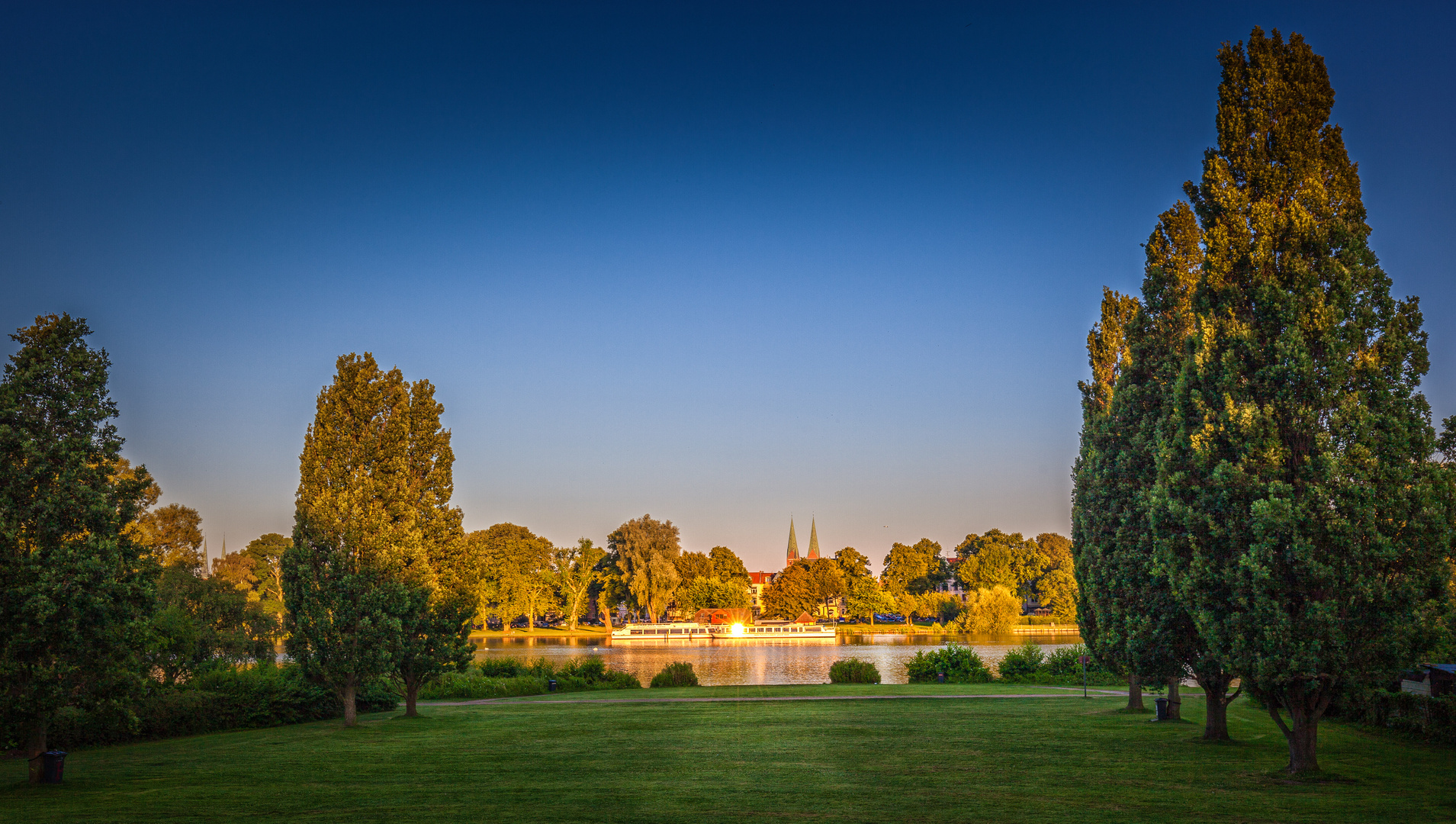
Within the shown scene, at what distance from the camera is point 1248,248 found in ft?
46.9

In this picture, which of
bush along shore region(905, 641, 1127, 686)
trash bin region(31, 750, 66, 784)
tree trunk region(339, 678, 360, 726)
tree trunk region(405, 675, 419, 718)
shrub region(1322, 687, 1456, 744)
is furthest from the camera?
bush along shore region(905, 641, 1127, 686)

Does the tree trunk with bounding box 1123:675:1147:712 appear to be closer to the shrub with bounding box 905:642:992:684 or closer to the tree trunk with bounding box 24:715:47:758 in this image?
the shrub with bounding box 905:642:992:684

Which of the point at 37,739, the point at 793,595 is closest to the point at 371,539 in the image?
the point at 37,739

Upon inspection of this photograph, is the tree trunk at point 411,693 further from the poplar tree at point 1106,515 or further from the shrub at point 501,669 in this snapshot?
the poplar tree at point 1106,515

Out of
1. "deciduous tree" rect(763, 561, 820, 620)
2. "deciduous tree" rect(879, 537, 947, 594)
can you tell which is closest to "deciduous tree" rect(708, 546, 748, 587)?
"deciduous tree" rect(763, 561, 820, 620)

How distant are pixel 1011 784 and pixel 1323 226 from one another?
10.00 m

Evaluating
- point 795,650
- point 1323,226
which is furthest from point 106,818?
point 795,650

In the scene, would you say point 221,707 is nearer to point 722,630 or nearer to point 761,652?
point 761,652

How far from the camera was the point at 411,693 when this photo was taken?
24.3 meters

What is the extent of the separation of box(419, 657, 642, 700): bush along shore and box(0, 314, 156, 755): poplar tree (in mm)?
17656

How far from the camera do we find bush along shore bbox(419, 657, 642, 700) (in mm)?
32406

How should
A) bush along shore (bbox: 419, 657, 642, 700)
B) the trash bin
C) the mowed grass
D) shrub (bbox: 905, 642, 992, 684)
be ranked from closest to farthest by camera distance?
the mowed grass < the trash bin < bush along shore (bbox: 419, 657, 642, 700) < shrub (bbox: 905, 642, 992, 684)

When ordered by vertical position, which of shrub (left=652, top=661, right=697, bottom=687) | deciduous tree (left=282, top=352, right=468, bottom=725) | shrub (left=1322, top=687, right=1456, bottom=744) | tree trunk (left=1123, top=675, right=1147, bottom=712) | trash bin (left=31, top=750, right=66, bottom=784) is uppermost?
deciduous tree (left=282, top=352, right=468, bottom=725)

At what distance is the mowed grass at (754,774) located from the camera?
37.4 ft
